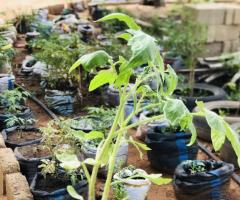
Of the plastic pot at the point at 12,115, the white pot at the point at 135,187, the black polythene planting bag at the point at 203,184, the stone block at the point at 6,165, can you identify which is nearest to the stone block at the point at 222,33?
the plastic pot at the point at 12,115

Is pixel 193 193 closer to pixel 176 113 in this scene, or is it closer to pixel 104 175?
pixel 104 175

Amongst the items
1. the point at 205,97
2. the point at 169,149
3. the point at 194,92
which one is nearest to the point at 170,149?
the point at 169,149

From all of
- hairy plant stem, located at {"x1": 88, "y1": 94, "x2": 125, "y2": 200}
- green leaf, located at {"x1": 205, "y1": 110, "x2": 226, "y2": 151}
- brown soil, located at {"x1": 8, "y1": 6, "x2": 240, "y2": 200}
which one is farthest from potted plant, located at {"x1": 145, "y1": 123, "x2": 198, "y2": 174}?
green leaf, located at {"x1": 205, "y1": 110, "x2": 226, "y2": 151}

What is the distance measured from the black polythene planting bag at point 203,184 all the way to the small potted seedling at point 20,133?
1380 millimetres

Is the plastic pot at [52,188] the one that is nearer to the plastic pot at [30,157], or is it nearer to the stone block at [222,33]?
the plastic pot at [30,157]

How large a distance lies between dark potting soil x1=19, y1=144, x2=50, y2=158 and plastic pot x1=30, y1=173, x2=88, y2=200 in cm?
43

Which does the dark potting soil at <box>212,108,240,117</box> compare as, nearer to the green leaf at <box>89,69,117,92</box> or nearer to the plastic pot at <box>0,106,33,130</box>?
the plastic pot at <box>0,106,33,130</box>

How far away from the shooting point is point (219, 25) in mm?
8922

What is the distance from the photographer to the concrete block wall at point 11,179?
3527 millimetres

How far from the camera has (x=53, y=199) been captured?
136 inches

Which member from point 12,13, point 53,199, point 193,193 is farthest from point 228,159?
point 12,13

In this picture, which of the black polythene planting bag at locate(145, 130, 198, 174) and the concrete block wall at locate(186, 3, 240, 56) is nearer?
the black polythene planting bag at locate(145, 130, 198, 174)

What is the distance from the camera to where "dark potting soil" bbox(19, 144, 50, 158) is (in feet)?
13.4

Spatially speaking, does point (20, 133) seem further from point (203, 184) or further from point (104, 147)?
point (104, 147)
